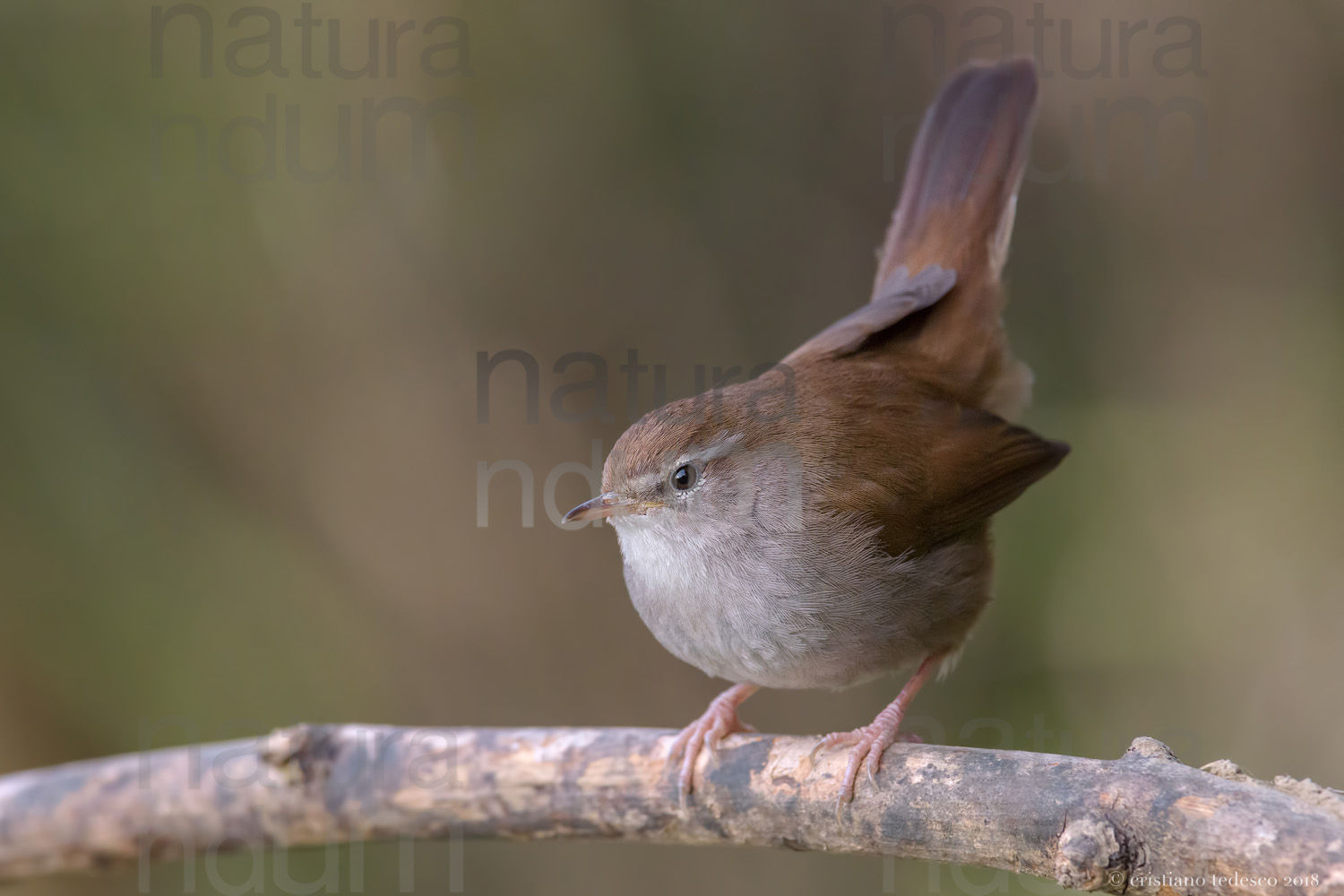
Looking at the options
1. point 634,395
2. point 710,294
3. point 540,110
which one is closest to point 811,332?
point 710,294

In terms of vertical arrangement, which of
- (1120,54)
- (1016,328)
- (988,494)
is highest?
(1120,54)

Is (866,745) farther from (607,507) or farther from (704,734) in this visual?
(607,507)

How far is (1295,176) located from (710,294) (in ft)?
→ 9.93

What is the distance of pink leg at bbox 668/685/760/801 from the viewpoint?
3.29m

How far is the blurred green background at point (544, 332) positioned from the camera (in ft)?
17.1

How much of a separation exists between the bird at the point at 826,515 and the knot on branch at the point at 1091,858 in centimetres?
71

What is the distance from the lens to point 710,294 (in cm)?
569

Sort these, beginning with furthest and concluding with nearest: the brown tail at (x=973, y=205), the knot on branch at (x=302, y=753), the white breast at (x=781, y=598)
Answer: the brown tail at (x=973, y=205), the knot on branch at (x=302, y=753), the white breast at (x=781, y=598)

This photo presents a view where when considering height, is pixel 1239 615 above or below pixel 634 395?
below

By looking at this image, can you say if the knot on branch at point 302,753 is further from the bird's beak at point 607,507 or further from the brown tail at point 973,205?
the brown tail at point 973,205

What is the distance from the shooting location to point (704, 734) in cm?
337

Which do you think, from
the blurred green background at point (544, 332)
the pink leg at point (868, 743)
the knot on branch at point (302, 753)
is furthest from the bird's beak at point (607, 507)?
the blurred green background at point (544, 332)

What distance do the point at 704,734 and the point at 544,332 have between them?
3.00 meters

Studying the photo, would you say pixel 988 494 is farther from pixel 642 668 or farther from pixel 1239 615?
pixel 642 668
